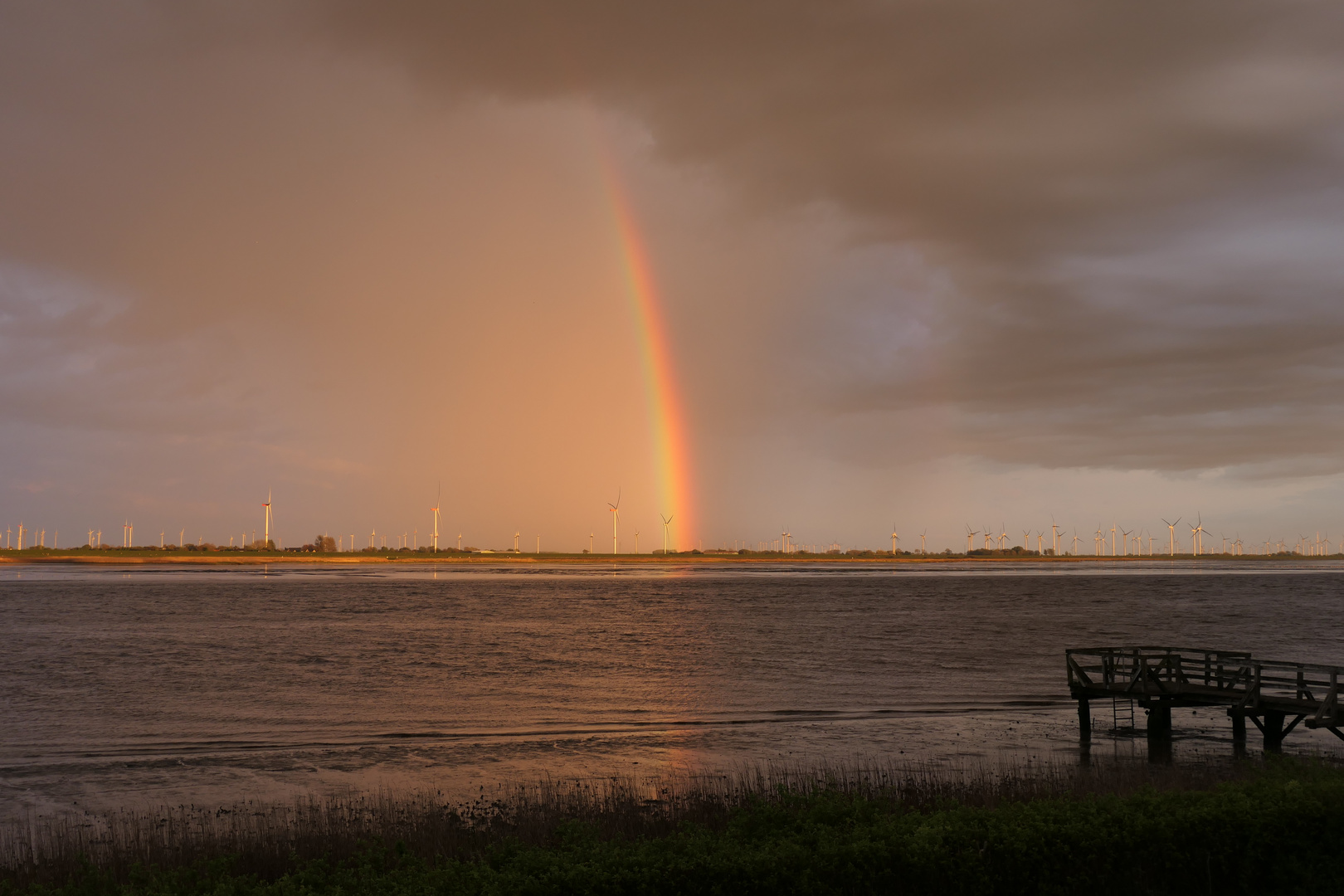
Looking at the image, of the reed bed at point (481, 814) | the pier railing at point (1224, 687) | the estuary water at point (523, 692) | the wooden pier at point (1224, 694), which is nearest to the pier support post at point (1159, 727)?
the wooden pier at point (1224, 694)

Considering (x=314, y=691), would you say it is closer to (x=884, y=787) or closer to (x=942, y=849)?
(x=884, y=787)

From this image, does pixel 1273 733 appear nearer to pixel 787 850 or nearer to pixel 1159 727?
pixel 1159 727

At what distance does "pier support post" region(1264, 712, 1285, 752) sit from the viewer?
3203cm

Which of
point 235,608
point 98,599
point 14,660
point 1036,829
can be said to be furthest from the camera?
point 98,599

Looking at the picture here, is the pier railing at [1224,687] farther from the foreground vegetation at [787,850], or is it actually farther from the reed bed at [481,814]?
the foreground vegetation at [787,850]

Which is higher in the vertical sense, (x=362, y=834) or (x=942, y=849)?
(x=942, y=849)

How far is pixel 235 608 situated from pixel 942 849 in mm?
121060

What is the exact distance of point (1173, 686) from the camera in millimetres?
35094

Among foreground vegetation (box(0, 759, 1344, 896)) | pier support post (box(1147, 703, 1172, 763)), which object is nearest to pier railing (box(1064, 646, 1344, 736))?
pier support post (box(1147, 703, 1172, 763))

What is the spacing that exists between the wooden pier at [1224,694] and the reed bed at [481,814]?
107 inches

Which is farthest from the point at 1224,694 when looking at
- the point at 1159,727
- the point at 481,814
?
the point at 481,814

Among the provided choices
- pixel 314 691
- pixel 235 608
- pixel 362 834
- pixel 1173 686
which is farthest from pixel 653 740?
pixel 235 608

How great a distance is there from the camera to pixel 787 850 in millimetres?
14086

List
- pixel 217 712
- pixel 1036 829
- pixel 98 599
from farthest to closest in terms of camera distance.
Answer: pixel 98 599
pixel 217 712
pixel 1036 829
